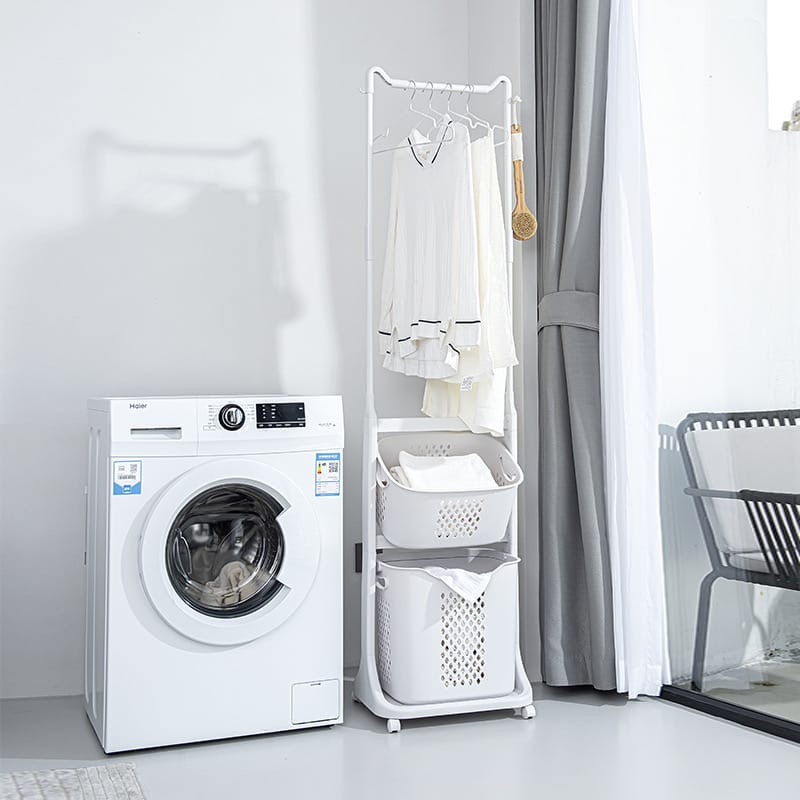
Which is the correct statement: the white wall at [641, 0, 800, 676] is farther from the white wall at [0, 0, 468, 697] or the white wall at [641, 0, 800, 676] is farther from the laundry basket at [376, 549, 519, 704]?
the white wall at [0, 0, 468, 697]

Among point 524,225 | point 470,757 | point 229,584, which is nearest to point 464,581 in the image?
point 470,757

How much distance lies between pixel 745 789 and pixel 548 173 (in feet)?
5.78

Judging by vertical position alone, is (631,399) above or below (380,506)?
above

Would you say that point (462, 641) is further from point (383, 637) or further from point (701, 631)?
point (701, 631)

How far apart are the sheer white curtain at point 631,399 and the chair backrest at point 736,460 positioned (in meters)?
0.13

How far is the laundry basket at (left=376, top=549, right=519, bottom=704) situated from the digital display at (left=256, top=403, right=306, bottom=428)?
473 millimetres

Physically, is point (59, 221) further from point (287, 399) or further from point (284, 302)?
point (287, 399)

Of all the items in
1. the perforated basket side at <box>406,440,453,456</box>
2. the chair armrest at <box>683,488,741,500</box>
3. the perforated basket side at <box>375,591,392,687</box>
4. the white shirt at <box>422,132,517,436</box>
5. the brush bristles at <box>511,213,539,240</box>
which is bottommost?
the perforated basket side at <box>375,591,392,687</box>

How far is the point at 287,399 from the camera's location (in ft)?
8.34

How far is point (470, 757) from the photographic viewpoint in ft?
7.64

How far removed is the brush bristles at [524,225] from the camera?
294 centimetres

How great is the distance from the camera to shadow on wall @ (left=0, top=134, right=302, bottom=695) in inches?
112

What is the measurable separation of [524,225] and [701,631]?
1.27 meters

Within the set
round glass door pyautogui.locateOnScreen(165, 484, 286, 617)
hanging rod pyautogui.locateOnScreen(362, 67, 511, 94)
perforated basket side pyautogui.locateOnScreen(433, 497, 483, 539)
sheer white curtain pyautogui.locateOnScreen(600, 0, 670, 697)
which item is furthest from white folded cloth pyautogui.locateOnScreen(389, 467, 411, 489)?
hanging rod pyautogui.locateOnScreen(362, 67, 511, 94)
